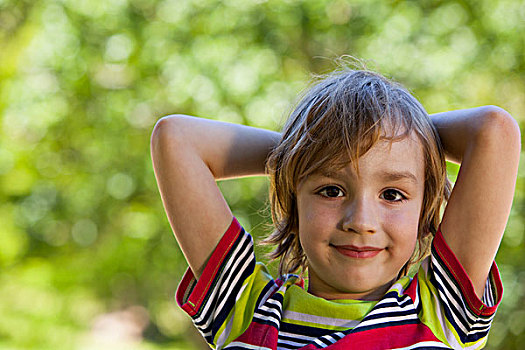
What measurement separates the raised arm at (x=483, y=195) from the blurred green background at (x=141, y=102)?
61.8 inches

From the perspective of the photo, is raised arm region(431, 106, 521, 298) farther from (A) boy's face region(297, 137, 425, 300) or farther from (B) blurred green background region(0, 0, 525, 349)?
(B) blurred green background region(0, 0, 525, 349)

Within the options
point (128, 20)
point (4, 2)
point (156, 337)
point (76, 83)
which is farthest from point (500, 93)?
point (4, 2)

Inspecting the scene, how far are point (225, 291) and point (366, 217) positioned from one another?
0.22 metres

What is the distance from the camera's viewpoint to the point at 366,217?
2.70ft

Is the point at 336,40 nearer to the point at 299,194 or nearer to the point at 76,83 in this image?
the point at 76,83

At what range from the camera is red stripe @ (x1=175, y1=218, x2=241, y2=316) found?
2.93ft

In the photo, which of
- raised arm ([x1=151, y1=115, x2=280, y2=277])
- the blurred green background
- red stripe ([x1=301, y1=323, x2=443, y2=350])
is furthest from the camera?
the blurred green background

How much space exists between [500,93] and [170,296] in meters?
1.82

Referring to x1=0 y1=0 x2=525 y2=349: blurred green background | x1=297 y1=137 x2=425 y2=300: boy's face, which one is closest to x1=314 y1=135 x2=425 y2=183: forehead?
x1=297 y1=137 x2=425 y2=300: boy's face

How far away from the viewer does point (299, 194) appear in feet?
2.97

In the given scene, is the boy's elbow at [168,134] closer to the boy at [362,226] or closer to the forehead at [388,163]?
the boy at [362,226]

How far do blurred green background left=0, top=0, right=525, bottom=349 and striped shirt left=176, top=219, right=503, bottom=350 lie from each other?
4.89 ft

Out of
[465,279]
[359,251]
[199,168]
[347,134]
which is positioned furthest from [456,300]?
[199,168]

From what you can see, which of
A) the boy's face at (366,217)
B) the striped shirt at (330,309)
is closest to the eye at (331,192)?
the boy's face at (366,217)
